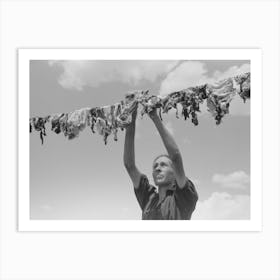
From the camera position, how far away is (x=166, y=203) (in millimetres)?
2656

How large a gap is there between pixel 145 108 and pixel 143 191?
405 millimetres

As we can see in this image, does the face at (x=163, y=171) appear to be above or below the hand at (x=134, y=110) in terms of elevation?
below

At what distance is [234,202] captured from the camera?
262 cm

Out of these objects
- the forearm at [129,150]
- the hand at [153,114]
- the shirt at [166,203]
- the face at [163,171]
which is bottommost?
the shirt at [166,203]

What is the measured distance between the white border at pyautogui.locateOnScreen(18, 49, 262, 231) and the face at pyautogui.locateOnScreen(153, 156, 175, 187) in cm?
20

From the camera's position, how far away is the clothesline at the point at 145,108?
8.66 feet

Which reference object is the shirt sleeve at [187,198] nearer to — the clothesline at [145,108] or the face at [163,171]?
the face at [163,171]

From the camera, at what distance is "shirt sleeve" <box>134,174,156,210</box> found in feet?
8.66

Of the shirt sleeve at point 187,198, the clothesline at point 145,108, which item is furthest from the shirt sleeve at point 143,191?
the clothesline at point 145,108

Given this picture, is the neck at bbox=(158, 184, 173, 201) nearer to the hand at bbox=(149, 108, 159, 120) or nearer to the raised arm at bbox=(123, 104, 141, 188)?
the raised arm at bbox=(123, 104, 141, 188)
